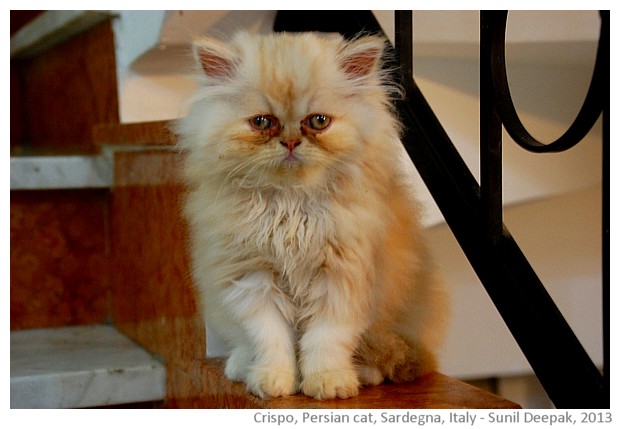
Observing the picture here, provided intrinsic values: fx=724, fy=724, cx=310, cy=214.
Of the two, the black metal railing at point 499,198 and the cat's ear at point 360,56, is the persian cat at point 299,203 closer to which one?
the cat's ear at point 360,56

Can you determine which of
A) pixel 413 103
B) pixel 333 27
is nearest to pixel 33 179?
pixel 333 27

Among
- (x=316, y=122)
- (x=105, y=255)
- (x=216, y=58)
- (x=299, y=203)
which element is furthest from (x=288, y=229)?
(x=105, y=255)

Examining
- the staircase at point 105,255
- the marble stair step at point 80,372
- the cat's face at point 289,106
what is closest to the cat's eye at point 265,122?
the cat's face at point 289,106

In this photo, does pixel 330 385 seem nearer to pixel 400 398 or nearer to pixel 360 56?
pixel 400 398

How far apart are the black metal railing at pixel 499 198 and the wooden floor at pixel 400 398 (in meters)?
0.09

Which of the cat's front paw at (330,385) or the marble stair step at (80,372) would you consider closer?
the cat's front paw at (330,385)

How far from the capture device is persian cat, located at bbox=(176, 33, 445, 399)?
894mm

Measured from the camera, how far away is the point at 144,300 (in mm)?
1458

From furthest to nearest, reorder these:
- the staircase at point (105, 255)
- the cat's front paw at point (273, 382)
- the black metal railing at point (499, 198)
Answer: the staircase at point (105, 255) < the cat's front paw at point (273, 382) < the black metal railing at point (499, 198)

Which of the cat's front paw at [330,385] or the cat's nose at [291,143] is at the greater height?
the cat's nose at [291,143]

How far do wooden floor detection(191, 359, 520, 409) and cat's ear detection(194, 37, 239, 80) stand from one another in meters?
0.42

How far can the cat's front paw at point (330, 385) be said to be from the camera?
2.95 feet

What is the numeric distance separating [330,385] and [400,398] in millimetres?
98

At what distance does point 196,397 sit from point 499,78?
0.70m
